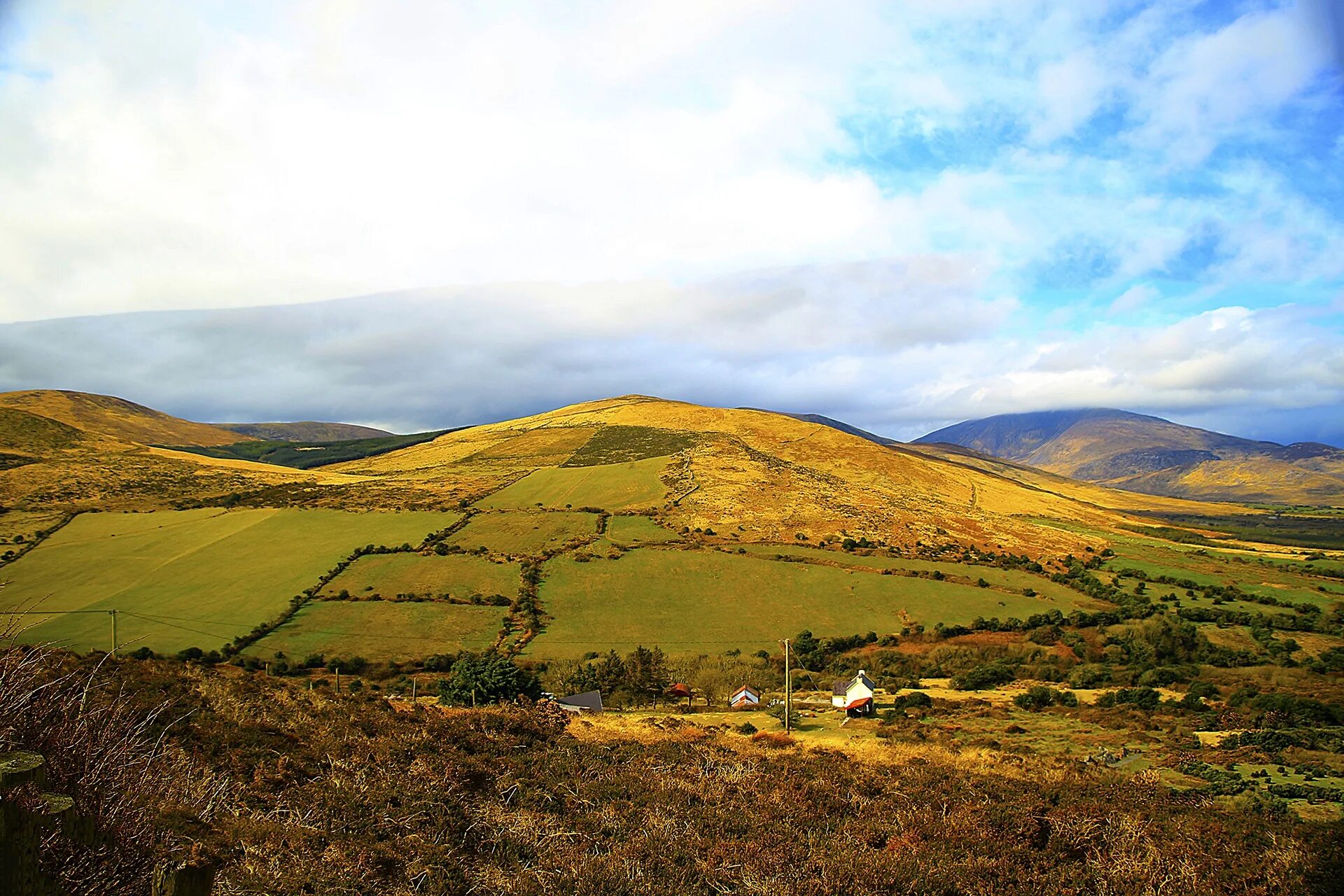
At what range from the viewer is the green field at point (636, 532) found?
7362 centimetres

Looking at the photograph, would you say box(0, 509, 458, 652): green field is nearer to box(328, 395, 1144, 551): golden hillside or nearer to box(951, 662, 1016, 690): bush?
box(328, 395, 1144, 551): golden hillside

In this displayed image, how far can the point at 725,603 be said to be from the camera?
61.9 metres

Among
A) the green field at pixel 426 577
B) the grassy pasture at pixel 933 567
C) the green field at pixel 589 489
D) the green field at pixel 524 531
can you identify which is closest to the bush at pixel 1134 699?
the grassy pasture at pixel 933 567

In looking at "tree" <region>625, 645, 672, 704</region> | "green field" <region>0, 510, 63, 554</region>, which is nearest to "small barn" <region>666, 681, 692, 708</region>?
"tree" <region>625, 645, 672, 704</region>

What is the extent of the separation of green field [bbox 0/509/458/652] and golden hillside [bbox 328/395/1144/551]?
19.6 meters

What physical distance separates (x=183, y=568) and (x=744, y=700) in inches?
2036

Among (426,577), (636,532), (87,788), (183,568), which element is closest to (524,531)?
(636,532)

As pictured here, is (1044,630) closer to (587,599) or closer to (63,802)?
(587,599)

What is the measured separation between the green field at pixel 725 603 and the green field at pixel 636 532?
3309 mm

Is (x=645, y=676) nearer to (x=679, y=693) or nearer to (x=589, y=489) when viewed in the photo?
(x=679, y=693)

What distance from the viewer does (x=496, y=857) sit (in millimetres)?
9656

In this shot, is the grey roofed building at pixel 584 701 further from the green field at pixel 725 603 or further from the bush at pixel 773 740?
the green field at pixel 725 603

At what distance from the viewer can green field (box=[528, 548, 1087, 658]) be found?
55312 millimetres

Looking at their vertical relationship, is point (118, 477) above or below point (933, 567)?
above
